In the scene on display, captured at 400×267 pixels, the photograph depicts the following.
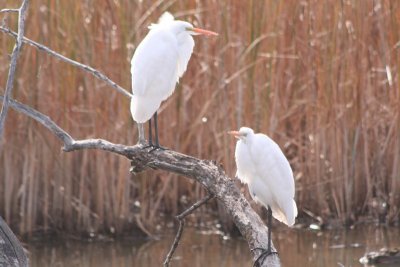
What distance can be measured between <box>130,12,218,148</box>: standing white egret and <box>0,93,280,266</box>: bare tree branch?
54cm

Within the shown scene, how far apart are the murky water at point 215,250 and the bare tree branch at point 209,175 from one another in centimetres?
200

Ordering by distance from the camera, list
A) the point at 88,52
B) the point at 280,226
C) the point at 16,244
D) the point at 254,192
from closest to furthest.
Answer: the point at 16,244
the point at 254,192
the point at 88,52
the point at 280,226

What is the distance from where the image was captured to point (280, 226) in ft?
21.8

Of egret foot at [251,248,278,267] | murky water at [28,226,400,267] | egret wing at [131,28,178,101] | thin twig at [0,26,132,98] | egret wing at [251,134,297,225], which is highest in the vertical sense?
egret wing at [131,28,178,101]

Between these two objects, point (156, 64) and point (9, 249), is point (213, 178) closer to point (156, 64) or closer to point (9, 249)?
point (9, 249)

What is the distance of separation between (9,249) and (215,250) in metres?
A: 2.46

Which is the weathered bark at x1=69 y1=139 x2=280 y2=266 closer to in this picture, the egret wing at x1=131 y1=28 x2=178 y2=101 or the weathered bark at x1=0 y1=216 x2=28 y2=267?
the weathered bark at x1=0 y1=216 x2=28 y2=267

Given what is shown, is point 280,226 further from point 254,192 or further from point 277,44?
point 254,192

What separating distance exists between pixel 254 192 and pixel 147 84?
2.31 ft

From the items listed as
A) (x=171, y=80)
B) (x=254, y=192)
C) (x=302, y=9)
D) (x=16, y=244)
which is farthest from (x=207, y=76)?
(x=16, y=244)

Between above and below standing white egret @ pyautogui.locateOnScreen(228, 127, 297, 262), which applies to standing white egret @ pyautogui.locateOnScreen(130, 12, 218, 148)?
above

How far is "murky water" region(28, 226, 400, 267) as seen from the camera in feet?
19.5

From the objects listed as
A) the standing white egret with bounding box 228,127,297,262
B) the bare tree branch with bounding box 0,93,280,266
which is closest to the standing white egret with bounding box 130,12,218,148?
the standing white egret with bounding box 228,127,297,262

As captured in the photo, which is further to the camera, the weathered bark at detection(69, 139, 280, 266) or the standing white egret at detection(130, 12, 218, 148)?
the standing white egret at detection(130, 12, 218, 148)
